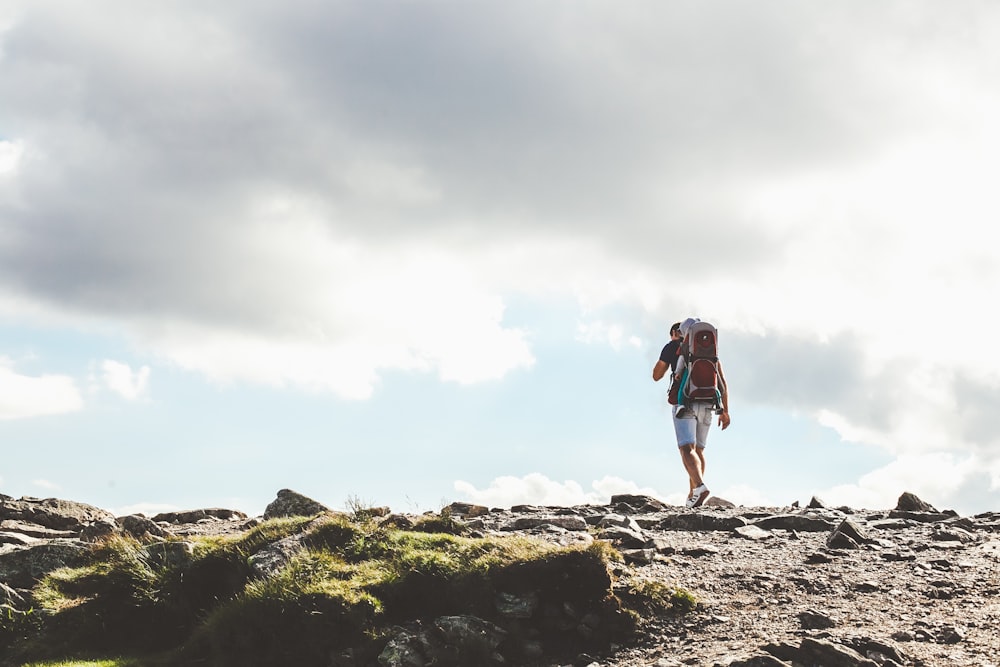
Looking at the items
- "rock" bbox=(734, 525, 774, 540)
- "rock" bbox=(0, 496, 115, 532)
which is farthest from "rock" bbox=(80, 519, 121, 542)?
"rock" bbox=(734, 525, 774, 540)

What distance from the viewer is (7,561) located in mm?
15070

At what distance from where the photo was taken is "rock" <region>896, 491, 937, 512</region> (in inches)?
805

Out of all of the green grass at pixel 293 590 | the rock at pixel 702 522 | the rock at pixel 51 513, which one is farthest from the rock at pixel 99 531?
the rock at pixel 702 522

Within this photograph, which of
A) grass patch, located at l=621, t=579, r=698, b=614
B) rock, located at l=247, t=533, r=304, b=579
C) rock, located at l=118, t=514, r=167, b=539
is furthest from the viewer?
rock, located at l=118, t=514, r=167, b=539

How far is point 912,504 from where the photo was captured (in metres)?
20.5

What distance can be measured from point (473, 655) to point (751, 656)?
10.9 feet

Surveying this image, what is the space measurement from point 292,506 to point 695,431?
30.1ft

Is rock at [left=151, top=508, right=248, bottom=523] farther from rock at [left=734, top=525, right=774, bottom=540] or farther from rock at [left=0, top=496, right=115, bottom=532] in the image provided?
rock at [left=734, top=525, right=774, bottom=540]

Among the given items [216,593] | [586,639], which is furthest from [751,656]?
[216,593]

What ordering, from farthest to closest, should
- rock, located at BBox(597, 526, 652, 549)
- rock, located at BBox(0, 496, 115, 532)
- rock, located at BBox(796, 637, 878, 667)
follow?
rock, located at BBox(0, 496, 115, 532) < rock, located at BBox(597, 526, 652, 549) < rock, located at BBox(796, 637, 878, 667)

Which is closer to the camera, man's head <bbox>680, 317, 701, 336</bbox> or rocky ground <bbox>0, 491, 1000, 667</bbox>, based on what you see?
rocky ground <bbox>0, 491, 1000, 667</bbox>

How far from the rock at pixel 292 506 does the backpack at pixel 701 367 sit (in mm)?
8561

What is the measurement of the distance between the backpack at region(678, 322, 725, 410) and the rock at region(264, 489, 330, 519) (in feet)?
28.1

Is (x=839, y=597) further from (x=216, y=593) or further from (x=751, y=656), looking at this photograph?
(x=216, y=593)
